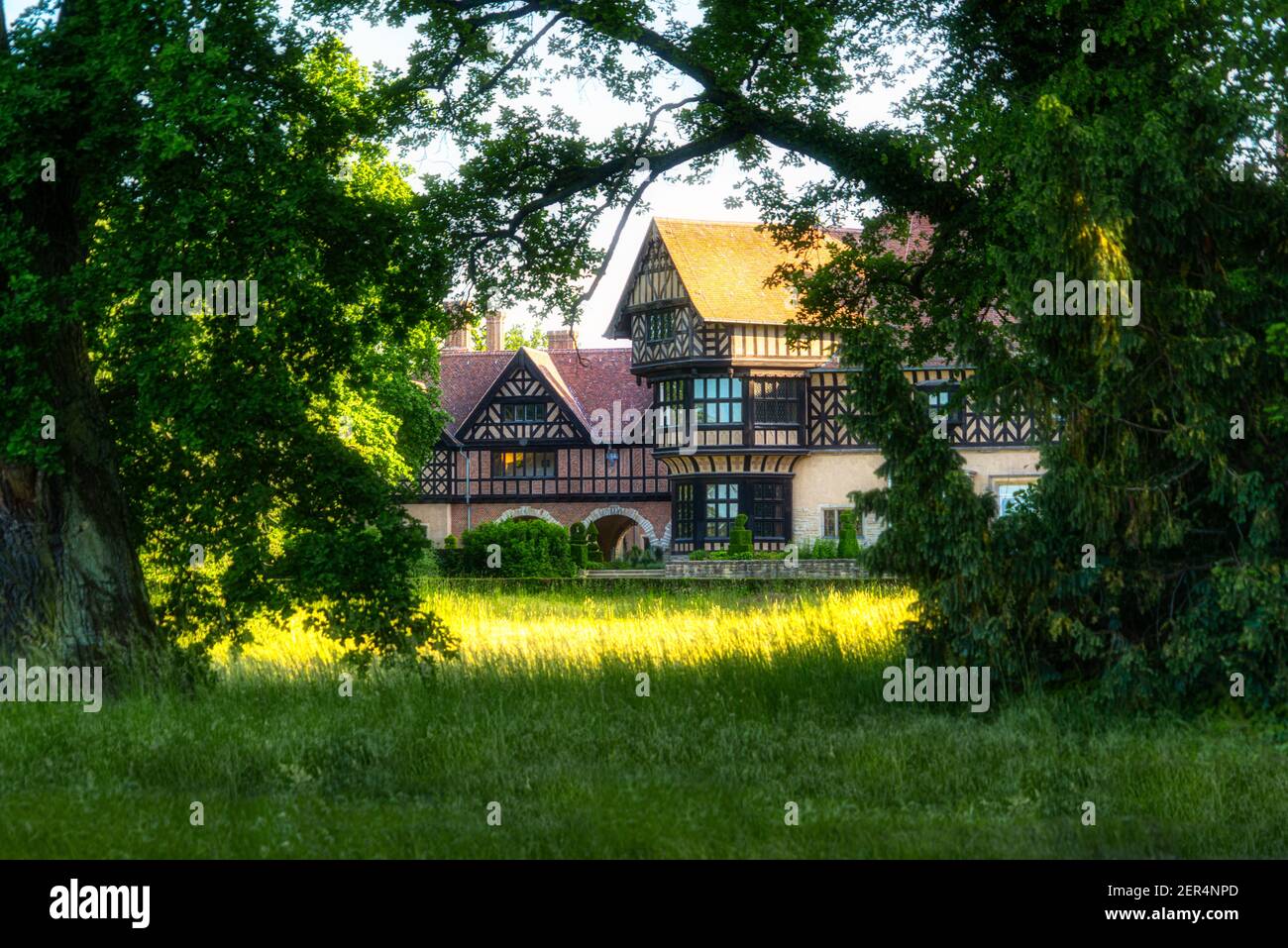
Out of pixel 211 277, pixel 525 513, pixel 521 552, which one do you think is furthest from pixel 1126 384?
pixel 525 513

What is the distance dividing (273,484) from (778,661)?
5030 mm

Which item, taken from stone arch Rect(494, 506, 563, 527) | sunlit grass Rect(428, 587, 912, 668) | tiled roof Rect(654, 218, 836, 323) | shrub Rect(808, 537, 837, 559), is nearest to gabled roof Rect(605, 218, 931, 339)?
tiled roof Rect(654, 218, 836, 323)

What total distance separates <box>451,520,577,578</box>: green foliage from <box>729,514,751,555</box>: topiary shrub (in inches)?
181

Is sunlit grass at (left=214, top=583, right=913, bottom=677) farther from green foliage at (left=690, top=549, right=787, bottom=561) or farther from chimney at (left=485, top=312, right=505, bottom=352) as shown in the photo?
chimney at (left=485, top=312, right=505, bottom=352)

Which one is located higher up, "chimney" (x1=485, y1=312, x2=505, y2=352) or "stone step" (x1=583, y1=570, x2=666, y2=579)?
"chimney" (x1=485, y1=312, x2=505, y2=352)

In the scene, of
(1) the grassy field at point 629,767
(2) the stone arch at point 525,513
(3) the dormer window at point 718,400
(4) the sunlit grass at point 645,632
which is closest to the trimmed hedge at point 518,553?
(3) the dormer window at point 718,400

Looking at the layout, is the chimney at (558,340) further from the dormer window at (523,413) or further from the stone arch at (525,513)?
the stone arch at (525,513)

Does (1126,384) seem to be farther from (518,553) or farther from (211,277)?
(518,553)

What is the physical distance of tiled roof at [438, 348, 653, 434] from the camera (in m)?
51.9

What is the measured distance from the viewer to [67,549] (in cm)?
1354

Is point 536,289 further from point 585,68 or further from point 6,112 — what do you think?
point 6,112

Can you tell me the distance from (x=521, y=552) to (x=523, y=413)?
13.1m

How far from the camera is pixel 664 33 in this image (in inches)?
640
